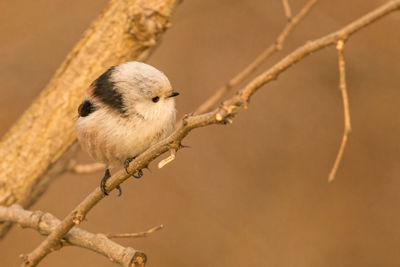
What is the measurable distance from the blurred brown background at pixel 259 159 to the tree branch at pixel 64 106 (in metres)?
1.71

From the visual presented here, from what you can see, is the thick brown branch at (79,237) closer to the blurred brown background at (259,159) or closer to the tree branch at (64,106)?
the tree branch at (64,106)

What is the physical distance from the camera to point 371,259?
5219mm

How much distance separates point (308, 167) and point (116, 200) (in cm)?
184

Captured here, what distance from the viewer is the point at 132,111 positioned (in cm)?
277

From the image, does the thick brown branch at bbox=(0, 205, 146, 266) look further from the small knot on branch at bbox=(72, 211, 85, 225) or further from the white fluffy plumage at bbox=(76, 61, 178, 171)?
the white fluffy plumage at bbox=(76, 61, 178, 171)

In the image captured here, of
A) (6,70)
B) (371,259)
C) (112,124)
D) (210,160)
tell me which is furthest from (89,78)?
(371,259)

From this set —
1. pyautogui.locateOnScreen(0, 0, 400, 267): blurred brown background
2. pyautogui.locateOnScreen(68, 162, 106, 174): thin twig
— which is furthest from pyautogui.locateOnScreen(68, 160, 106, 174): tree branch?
pyautogui.locateOnScreen(0, 0, 400, 267): blurred brown background

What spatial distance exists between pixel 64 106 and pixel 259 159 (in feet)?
8.13

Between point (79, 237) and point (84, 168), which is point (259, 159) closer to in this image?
point (84, 168)

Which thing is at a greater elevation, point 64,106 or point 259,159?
point 259,159

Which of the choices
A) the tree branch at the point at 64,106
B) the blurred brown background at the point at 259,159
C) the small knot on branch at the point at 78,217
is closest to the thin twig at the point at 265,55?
the tree branch at the point at 64,106

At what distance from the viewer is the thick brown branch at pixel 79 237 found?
8.23 ft

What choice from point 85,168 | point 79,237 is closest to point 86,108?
point 79,237

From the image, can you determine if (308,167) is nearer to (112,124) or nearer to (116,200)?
(116,200)
